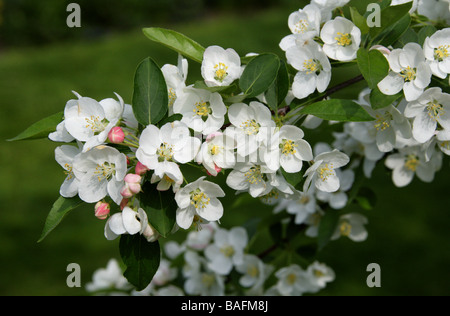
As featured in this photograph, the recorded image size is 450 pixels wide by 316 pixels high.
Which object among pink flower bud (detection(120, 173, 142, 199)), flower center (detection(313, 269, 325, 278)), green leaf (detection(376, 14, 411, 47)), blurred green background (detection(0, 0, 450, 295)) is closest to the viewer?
pink flower bud (detection(120, 173, 142, 199))

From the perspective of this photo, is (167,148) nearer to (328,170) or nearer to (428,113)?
(328,170)

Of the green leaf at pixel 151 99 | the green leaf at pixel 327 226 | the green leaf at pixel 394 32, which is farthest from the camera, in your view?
the green leaf at pixel 327 226

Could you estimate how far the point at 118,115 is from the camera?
4.33 ft

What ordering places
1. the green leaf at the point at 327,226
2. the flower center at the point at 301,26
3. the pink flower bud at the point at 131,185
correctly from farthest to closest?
the green leaf at the point at 327,226 < the flower center at the point at 301,26 < the pink flower bud at the point at 131,185

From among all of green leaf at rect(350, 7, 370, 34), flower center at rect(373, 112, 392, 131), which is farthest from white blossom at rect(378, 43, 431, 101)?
flower center at rect(373, 112, 392, 131)

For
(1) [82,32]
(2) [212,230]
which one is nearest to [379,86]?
(2) [212,230]

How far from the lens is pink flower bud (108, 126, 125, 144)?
1220mm

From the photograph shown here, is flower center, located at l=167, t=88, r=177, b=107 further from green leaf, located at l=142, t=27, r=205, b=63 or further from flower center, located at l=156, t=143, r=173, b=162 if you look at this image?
flower center, located at l=156, t=143, r=173, b=162

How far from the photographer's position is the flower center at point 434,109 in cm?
137

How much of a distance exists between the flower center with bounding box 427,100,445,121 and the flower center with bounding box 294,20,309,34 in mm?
409

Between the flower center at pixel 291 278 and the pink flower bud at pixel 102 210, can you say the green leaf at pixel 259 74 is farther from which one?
the flower center at pixel 291 278

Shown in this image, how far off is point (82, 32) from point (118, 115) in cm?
729

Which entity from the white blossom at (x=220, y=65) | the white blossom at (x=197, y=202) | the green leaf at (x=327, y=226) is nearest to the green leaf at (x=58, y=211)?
the white blossom at (x=197, y=202)

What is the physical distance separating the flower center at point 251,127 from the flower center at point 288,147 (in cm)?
8
